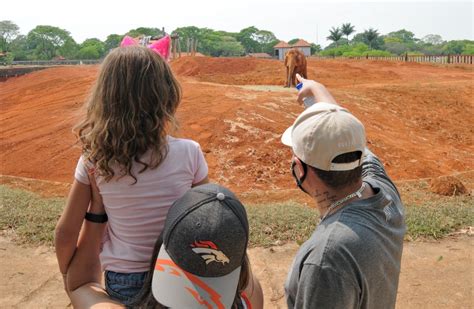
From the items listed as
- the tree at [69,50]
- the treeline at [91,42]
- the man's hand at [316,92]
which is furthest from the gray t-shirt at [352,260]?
the tree at [69,50]

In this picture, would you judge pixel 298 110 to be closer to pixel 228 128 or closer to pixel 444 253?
pixel 228 128

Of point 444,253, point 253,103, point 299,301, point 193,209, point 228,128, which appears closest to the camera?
point 299,301

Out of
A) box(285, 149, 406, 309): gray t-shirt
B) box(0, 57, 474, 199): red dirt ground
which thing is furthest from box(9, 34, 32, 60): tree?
box(285, 149, 406, 309): gray t-shirt

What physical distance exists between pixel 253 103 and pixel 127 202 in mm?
9644

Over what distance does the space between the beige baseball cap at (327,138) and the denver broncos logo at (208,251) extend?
39 centimetres

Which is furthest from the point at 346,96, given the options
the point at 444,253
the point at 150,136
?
the point at 150,136

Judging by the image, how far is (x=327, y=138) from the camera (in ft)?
5.08

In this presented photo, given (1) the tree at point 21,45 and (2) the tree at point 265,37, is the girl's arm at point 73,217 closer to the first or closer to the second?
(1) the tree at point 21,45

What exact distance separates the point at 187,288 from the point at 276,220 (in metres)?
3.33

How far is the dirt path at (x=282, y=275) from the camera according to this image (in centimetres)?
350

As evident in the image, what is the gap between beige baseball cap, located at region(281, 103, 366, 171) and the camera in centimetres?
154

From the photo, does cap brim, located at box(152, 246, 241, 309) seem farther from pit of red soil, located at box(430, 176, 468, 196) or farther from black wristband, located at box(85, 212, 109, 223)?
pit of red soil, located at box(430, 176, 468, 196)

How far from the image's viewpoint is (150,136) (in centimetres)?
184

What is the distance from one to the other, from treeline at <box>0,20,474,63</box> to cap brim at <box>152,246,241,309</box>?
2185 inches
